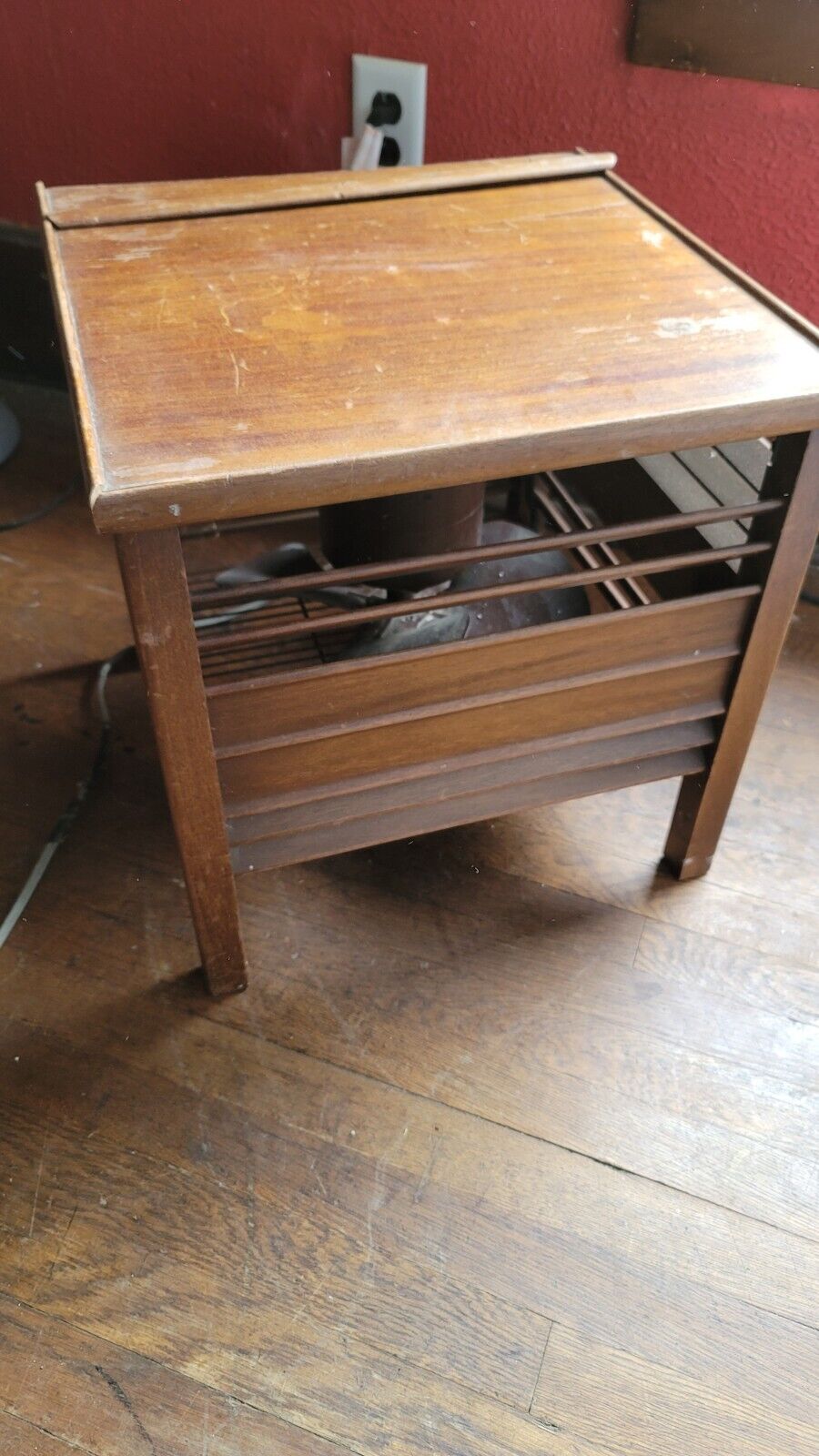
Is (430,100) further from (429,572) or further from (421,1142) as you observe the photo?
(421,1142)

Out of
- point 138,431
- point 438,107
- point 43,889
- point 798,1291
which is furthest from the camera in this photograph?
point 438,107

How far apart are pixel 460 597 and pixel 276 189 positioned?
453 millimetres

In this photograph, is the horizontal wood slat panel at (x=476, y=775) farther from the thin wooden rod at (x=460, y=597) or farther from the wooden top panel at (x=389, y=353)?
the wooden top panel at (x=389, y=353)

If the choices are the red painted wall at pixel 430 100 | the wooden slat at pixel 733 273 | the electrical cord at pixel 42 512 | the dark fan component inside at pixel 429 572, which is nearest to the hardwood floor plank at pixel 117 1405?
the dark fan component inside at pixel 429 572

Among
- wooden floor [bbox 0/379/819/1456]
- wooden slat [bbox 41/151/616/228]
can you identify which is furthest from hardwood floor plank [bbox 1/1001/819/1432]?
wooden slat [bbox 41/151/616/228]

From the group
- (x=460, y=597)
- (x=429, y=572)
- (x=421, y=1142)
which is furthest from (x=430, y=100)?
(x=421, y=1142)

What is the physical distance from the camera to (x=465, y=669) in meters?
0.83

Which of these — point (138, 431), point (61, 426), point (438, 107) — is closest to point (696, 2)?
point (438, 107)

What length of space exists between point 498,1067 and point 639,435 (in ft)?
1.77

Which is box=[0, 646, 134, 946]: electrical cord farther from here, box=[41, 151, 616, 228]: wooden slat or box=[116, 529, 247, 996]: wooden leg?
box=[41, 151, 616, 228]: wooden slat

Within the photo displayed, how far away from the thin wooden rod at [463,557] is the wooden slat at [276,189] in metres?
0.38

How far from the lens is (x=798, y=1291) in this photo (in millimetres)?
822

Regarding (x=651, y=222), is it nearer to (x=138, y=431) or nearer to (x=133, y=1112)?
(x=138, y=431)

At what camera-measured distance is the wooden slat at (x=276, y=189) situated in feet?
3.07
